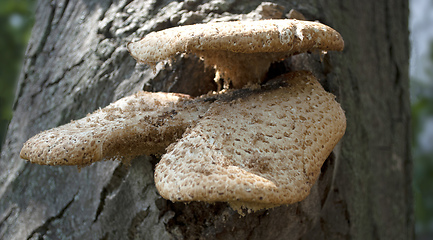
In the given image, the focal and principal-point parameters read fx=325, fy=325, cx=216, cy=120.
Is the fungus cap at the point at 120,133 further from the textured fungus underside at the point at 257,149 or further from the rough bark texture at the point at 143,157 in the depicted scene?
the rough bark texture at the point at 143,157

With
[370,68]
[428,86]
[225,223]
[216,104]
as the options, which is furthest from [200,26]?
[428,86]

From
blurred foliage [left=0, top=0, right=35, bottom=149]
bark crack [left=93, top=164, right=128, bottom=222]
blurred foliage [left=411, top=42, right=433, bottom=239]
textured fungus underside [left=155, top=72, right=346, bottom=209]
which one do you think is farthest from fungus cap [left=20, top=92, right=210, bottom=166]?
blurred foliage [left=411, top=42, right=433, bottom=239]

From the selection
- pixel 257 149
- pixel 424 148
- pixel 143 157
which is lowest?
pixel 424 148

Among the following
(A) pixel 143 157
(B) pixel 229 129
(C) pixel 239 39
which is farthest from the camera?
(A) pixel 143 157

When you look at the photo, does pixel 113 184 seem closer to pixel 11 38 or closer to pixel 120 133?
pixel 120 133

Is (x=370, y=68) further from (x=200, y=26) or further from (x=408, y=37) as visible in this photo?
(x=200, y=26)

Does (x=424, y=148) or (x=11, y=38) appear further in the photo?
(x=424, y=148)

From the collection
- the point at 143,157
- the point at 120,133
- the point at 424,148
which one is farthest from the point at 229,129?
the point at 424,148
